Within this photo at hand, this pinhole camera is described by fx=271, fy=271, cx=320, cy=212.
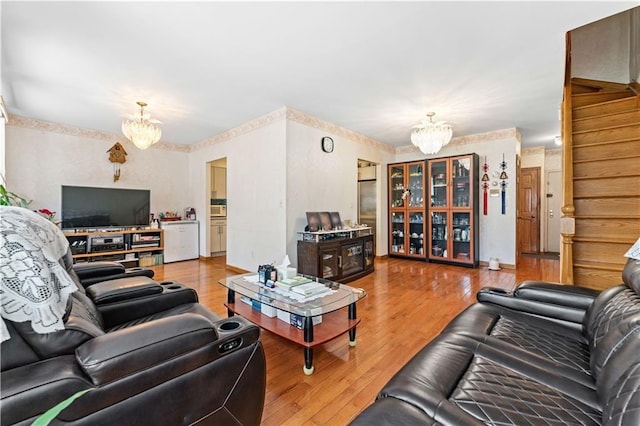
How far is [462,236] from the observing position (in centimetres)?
502

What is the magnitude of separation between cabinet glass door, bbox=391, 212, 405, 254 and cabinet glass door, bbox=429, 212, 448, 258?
2.03ft

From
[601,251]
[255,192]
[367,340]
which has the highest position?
[255,192]

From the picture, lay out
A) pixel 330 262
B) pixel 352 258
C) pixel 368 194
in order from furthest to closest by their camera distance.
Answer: pixel 368 194 < pixel 352 258 < pixel 330 262

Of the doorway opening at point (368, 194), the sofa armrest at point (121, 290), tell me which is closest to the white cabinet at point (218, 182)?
the doorway opening at point (368, 194)

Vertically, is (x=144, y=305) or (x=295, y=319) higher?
(x=144, y=305)

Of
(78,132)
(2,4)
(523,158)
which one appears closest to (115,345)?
(2,4)

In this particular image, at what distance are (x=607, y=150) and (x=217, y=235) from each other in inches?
247

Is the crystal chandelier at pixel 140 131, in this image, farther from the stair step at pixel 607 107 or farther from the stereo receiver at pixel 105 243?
the stair step at pixel 607 107

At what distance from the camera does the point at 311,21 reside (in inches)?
Result: 81.0

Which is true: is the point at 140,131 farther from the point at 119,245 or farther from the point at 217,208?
the point at 217,208

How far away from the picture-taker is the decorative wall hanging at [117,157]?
495 cm

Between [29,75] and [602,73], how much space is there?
6449 mm

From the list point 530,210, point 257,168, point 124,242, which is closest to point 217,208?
point 124,242

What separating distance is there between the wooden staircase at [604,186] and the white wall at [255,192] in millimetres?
3255
